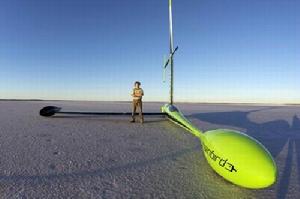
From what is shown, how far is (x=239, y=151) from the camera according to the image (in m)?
4.20

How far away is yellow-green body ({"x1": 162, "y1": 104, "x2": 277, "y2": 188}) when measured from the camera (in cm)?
369

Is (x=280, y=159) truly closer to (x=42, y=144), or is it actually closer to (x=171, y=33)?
(x=42, y=144)

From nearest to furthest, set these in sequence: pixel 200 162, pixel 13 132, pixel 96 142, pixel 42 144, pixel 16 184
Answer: pixel 16 184, pixel 200 162, pixel 42 144, pixel 96 142, pixel 13 132

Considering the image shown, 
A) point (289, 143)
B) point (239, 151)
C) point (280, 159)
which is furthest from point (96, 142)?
point (289, 143)

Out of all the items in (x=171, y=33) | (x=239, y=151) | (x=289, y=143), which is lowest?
(x=289, y=143)

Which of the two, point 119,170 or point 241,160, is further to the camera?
point 119,170

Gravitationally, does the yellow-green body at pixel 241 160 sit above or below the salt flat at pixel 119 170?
above

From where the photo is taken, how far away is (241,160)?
3996 mm

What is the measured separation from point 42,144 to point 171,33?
10.0 metres

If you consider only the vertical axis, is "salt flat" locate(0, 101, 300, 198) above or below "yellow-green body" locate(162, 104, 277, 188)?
below

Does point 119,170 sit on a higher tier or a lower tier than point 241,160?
lower

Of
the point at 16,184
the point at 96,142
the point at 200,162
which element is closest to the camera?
the point at 16,184

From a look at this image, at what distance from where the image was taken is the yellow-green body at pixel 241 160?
3.69 meters

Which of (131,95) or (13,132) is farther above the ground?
(131,95)
